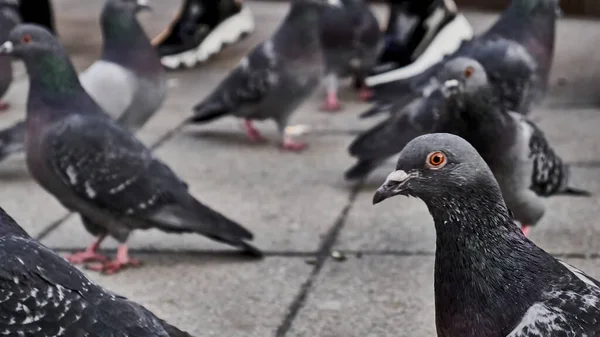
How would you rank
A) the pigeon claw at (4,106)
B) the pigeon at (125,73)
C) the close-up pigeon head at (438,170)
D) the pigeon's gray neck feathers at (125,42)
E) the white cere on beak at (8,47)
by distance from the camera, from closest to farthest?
the close-up pigeon head at (438,170) < the white cere on beak at (8,47) < the pigeon at (125,73) < the pigeon's gray neck feathers at (125,42) < the pigeon claw at (4,106)

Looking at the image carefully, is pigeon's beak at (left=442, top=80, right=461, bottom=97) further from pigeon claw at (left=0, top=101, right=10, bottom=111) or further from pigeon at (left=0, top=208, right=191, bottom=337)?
pigeon claw at (left=0, top=101, right=10, bottom=111)

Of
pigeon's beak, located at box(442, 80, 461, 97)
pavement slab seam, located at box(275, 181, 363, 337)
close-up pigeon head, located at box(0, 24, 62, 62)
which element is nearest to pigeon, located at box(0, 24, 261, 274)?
close-up pigeon head, located at box(0, 24, 62, 62)

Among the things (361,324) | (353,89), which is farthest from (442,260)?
(353,89)

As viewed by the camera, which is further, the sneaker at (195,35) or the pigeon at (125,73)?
the sneaker at (195,35)

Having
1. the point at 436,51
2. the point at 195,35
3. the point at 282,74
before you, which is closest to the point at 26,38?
the point at 282,74

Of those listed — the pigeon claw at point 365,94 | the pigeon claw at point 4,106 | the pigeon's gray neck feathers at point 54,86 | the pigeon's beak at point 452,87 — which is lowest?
the pigeon claw at point 365,94

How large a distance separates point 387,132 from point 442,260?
131 inches

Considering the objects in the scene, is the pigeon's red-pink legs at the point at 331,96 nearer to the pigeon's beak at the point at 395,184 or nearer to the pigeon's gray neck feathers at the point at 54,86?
the pigeon's gray neck feathers at the point at 54,86

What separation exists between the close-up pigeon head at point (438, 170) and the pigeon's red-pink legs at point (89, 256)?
2786 mm

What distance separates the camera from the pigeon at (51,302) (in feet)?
10.3

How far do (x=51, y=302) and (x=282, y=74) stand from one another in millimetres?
4861

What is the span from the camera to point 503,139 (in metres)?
4.90

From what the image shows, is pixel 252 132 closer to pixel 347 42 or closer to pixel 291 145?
pixel 291 145

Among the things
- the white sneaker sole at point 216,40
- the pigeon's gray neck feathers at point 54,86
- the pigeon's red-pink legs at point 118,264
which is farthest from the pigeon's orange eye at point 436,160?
the white sneaker sole at point 216,40
